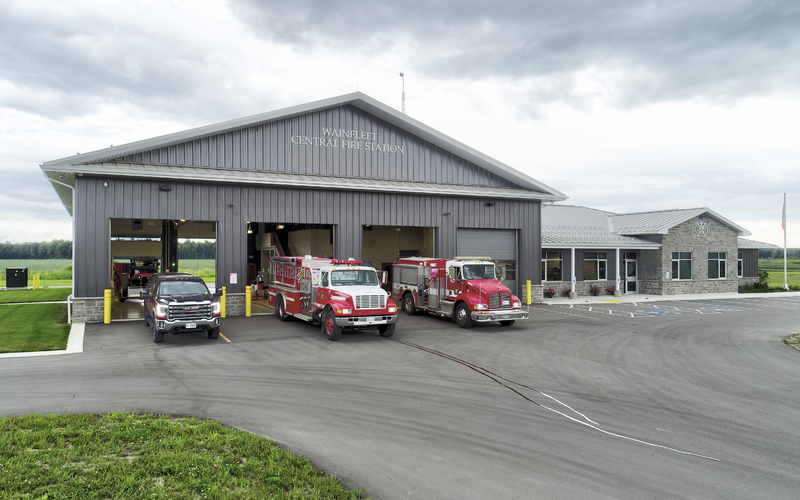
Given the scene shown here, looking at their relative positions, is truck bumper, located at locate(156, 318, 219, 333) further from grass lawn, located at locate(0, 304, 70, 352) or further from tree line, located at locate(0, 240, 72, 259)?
tree line, located at locate(0, 240, 72, 259)

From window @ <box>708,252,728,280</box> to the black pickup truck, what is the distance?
3370cm

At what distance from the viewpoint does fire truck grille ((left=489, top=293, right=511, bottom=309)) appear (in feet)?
56.2

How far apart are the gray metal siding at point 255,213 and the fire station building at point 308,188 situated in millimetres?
43

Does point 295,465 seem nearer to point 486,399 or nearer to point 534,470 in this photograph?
point 534,470

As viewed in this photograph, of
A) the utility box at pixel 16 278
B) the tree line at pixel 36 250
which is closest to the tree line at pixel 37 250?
the tree line at pixel 36 250

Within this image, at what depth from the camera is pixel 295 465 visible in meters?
5.88

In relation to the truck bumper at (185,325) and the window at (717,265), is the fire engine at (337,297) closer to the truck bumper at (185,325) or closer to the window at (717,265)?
the truck bumper at (185,325)

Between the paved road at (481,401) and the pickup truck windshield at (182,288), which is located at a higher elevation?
the pickup truck windshield at (182,288)

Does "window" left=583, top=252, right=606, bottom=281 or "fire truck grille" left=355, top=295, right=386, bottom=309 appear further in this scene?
"window" left=583, top=252, right=606, bottom=281

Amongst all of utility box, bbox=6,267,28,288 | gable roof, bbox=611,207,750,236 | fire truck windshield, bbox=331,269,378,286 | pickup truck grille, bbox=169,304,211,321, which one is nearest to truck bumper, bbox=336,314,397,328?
fire truck windshield, bbox=331,269,378,286

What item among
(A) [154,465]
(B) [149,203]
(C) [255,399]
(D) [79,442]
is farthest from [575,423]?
(B) [149,203]

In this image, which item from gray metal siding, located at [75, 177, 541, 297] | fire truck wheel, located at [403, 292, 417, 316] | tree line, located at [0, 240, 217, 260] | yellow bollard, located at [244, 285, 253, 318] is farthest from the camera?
tree line, located at [0, 240, 217, 260]

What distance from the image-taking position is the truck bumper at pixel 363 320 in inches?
577

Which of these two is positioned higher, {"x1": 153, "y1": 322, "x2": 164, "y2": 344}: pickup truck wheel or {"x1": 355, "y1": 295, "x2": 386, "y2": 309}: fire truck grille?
{"x1": 355, "y1": 295, "x2": 386, "y2": 309}: fire truck grille
